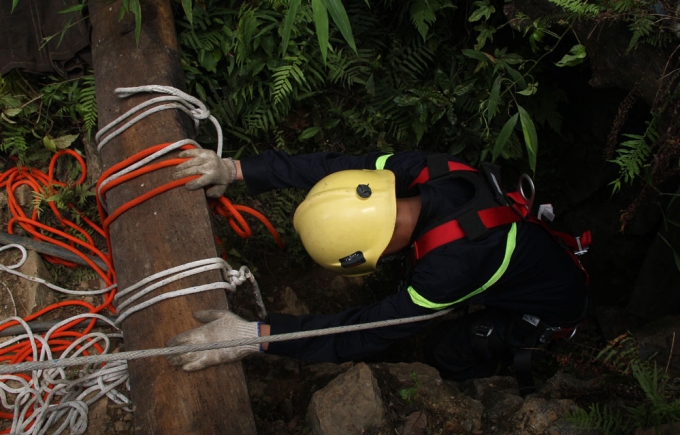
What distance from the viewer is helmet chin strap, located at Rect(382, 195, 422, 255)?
2656mm

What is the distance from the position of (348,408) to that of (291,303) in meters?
1.29

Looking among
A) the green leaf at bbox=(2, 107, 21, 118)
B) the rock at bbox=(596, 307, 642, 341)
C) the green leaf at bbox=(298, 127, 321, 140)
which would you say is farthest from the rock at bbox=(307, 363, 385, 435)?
the green leaf at bbox=(2, 107, 21, 118)

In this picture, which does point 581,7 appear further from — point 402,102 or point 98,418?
point 98,418

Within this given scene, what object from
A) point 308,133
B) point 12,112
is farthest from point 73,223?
point 308,133

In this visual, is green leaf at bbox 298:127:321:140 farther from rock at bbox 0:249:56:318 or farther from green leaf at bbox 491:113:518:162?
rock at bbox 0:249:56:318

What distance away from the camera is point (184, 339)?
2.10 meters

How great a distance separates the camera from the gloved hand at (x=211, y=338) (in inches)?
80.5

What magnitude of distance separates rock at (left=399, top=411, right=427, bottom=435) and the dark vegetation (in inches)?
46.0

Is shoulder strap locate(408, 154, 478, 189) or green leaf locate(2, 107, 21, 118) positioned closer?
shoulder strap locate(408, 154, 478, 189)

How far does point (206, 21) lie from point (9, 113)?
1.38m

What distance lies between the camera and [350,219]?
2518 mm

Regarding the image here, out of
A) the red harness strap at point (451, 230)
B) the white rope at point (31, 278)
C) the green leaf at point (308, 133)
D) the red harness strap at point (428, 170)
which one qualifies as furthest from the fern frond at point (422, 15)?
the white rope at point (31, 278)

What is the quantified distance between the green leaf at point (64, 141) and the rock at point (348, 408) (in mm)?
2308

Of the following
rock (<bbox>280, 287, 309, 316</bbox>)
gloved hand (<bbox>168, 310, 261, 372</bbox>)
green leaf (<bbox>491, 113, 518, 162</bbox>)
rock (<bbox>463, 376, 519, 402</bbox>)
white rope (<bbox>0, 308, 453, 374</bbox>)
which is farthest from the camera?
rock (<bbox>280, 287, 309, 316</bbox>)
